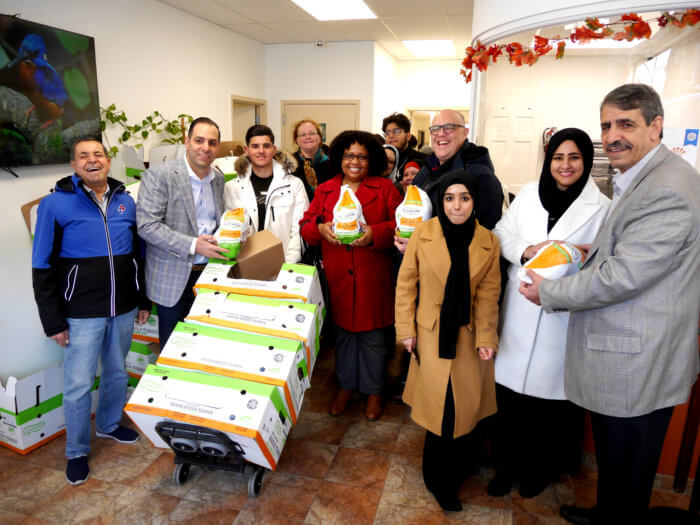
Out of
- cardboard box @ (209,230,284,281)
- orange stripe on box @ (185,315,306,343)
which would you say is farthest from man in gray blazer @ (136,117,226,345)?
orange stripe on box @ (185,315,306,343)

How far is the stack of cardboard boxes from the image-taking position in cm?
165

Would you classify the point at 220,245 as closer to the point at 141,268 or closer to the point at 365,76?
A: the point at 141,268

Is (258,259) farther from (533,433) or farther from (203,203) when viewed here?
(533,433)

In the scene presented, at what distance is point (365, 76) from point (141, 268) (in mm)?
4938

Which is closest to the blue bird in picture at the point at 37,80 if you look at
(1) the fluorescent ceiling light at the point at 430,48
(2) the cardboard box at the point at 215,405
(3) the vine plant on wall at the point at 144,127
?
(3) the vine plant on wall at the point at 144,127

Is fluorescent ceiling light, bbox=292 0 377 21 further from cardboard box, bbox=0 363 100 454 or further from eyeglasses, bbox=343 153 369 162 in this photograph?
cardboard box, bbox=0 363 100 454

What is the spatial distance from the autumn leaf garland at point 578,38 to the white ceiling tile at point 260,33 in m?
2.89

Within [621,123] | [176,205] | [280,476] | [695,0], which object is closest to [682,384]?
[621,123]

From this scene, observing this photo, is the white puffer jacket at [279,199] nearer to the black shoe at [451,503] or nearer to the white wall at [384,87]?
the black shoe at [451,503]

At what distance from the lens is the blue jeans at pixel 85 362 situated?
2.03m

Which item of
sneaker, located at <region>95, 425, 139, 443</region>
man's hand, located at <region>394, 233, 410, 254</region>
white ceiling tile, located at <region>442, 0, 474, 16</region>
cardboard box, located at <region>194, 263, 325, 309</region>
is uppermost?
white ceiling tile, located at <region>442, 0, 474, 16</region>

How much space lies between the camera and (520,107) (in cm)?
381

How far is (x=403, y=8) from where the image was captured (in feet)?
15.2

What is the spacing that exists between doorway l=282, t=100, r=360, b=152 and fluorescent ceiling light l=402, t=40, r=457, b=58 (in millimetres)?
1107
